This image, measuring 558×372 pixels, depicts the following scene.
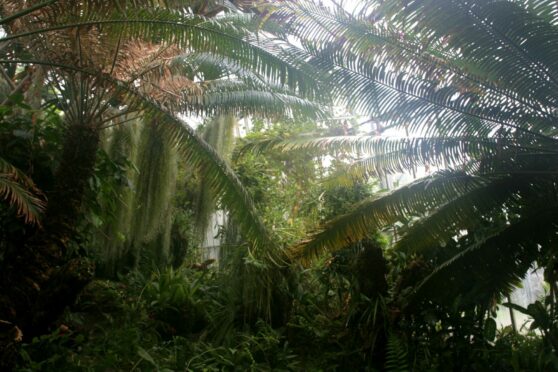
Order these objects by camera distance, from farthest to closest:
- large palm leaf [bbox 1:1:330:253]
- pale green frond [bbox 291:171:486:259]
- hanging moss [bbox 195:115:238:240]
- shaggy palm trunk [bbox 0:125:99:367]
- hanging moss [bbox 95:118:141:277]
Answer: hanging moss [bbox 195:115:238:240], hanging moss [bbox 95:118:141:277], pale green frond [bbox 291:171:486:259], large palm leaf [bbox 1:1:330:253], shaggy palm trunk [bbox 0:125:99:367]

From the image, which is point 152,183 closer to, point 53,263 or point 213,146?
point 213,146

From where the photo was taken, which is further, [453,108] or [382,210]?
[382,210]

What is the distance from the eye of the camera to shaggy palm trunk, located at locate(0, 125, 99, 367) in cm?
346

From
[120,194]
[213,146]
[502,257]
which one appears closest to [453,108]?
[502,257]

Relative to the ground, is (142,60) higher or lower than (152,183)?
higher

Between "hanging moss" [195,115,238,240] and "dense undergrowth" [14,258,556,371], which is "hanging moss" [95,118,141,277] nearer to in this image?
"dense undergrowth" [14,258,556,371]

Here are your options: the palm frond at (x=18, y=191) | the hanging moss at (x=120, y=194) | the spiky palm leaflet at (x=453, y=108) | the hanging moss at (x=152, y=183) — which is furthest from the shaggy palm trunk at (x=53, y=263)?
the spiky palm leaflet at (x=453, y=108)

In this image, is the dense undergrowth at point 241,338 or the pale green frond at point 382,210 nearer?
the dense undergrowth at point 241,338

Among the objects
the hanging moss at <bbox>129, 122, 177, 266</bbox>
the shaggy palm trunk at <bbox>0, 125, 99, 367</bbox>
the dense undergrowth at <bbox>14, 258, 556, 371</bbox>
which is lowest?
the dense undergrowth at <bbox>14, 258, 556, 371</bbox>

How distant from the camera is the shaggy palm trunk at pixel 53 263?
136 inches

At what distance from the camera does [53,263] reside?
3.67m

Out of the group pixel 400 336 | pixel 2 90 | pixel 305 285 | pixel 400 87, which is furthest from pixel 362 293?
pixel 2 90

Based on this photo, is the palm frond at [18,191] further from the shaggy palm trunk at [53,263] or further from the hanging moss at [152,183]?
the hanging moss at [152,183]

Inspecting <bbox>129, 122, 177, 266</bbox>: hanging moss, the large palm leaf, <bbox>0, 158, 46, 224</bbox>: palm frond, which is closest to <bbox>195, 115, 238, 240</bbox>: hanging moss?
<bbox>129, 122, 177, 266</bbox>: hanging moss
